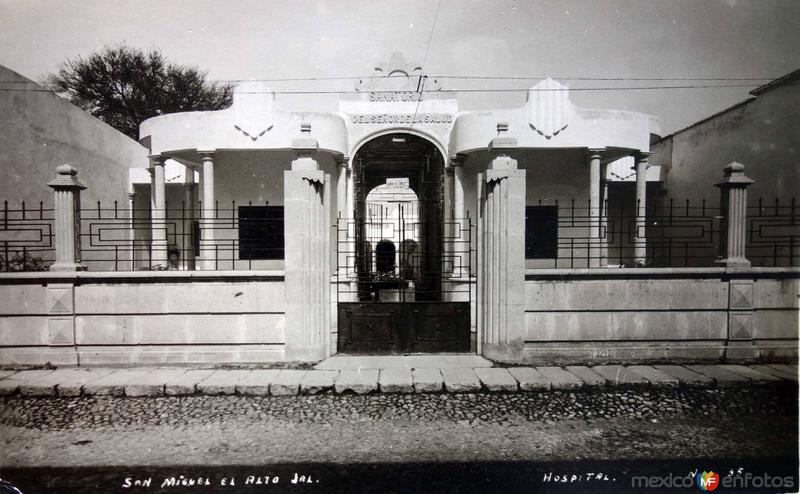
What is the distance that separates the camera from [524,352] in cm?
677

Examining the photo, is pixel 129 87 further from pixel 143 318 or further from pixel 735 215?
pixel 735 215

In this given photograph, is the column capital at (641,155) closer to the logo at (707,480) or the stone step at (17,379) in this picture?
the logo at (707,480)

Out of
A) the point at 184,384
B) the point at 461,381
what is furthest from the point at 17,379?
the point at 461,381

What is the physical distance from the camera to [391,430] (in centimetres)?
456

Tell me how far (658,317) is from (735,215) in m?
2.09

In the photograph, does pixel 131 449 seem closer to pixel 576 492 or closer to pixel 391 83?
pixel 576 492

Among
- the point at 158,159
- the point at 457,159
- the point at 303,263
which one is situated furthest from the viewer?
the point at 158,159

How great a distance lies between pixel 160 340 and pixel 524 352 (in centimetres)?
584

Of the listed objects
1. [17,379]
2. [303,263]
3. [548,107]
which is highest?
[548,107]

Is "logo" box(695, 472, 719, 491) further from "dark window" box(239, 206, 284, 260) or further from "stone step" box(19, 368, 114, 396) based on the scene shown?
"dark window" box(239, 206, 284, 260)

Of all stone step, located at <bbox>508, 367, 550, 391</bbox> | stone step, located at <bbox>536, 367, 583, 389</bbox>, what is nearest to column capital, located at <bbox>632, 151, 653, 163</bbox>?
stone step, located at <bbox>536, 367, 583, 389</bbox>

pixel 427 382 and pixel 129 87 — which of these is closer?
pixel 427 382

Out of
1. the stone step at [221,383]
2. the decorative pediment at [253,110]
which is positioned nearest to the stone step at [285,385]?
the stone step at [221,383]

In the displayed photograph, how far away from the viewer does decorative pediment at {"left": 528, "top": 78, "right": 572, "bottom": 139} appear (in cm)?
1095
